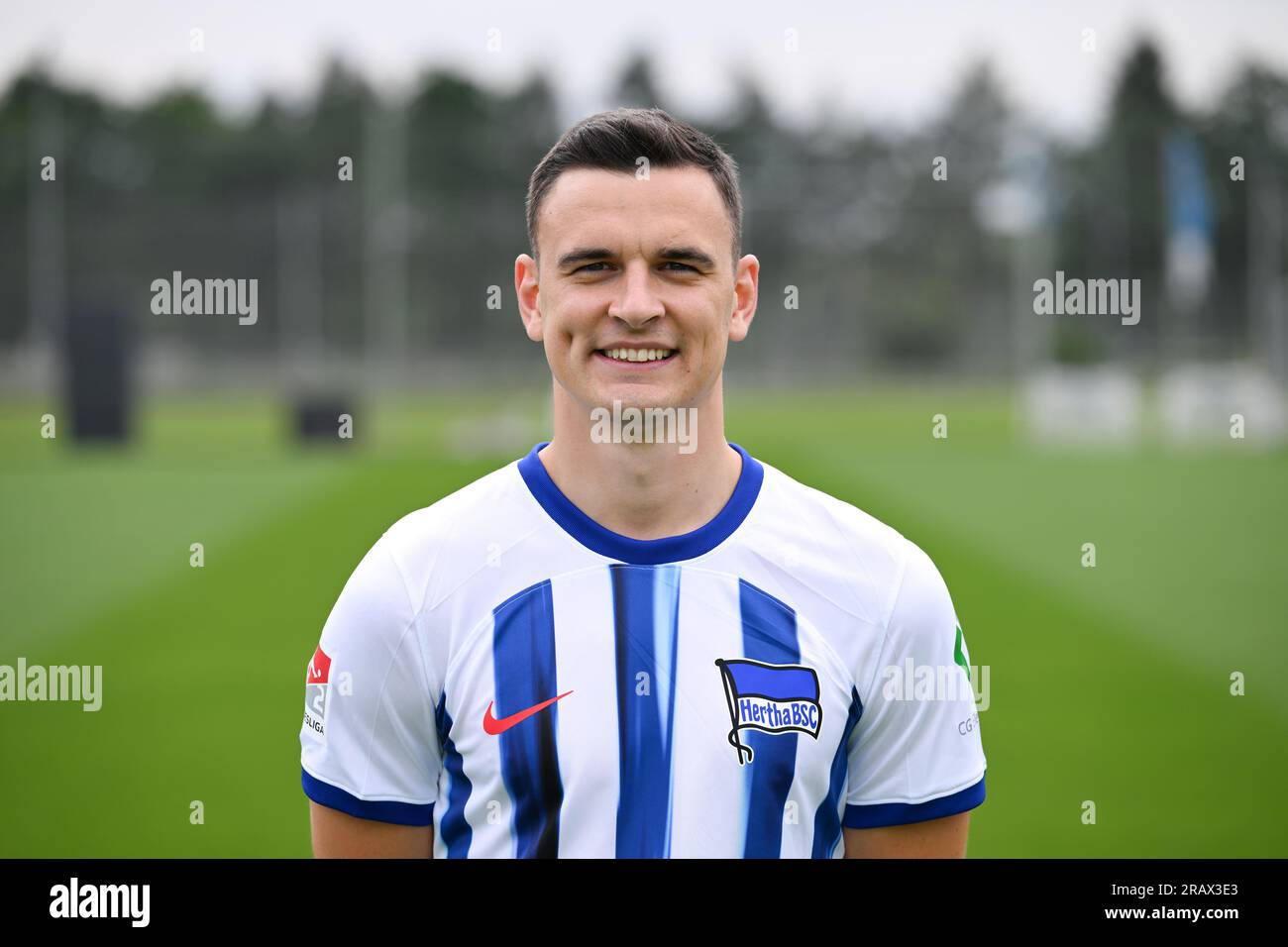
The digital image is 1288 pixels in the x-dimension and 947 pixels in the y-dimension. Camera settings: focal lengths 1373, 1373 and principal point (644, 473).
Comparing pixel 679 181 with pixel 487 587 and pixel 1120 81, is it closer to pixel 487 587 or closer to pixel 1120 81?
pixel 487 587

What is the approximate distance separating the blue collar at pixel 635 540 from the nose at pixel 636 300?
38 centimetres

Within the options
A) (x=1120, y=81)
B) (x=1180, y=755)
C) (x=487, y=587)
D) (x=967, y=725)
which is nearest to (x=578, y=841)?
(x=487, y=587)

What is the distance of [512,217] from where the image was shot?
36.4 meters

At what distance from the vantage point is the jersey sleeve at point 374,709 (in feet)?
8.19

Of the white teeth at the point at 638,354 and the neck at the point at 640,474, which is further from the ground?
the white teeth at the point at 638,354

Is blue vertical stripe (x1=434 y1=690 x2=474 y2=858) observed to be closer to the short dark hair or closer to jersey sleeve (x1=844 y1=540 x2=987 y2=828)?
jersey sleeve (x1=844 y1=540 x2=987 y2=828)

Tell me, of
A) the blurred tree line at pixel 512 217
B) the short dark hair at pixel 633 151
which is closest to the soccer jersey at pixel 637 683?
the short dark hair at pixel 633 151

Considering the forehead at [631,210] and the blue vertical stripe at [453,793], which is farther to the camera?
the blue vertical stripe at [453,793]

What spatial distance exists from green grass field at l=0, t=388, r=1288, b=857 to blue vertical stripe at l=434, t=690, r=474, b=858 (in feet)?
11.2

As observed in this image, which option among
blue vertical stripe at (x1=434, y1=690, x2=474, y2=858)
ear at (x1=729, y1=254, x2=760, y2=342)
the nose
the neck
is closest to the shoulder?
the neck

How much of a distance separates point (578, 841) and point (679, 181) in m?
1.19

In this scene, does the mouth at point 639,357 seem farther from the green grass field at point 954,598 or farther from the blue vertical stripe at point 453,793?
the green grass field at point 954,598

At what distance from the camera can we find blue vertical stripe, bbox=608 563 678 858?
2.44 m
